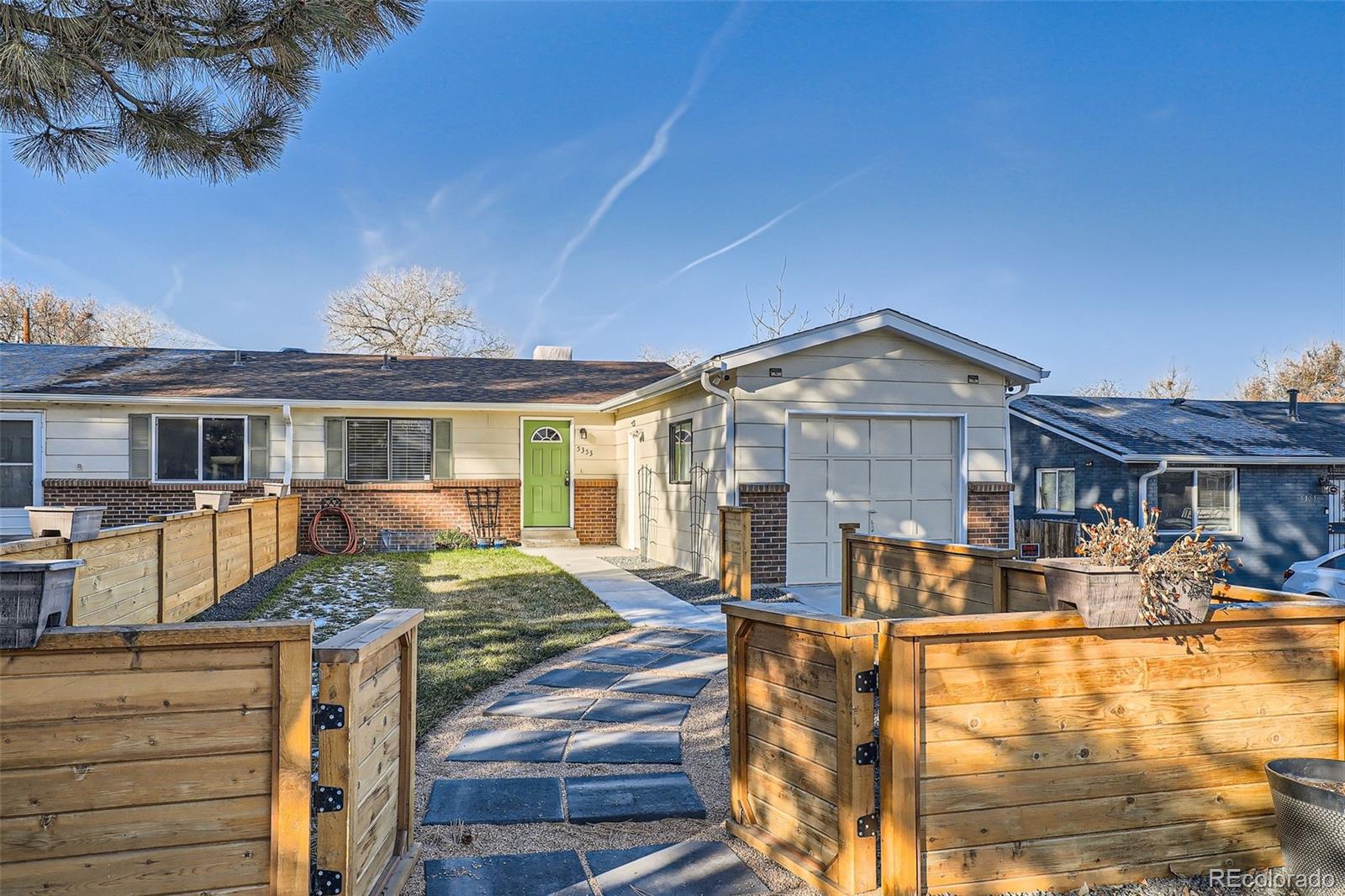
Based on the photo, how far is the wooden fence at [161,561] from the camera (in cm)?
551

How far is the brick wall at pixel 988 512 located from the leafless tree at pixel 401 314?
24706 millimetres

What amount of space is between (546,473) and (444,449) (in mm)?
1910

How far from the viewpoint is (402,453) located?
14.8m

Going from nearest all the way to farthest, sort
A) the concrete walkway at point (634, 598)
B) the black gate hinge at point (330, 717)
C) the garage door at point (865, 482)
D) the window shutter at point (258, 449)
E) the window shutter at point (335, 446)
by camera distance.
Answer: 1. the black gate hinge at point (330, 717)
2. the concrete walkway at point (634, 598)
3. the garage door at point (865, 482)
4. the window shutter at point (258, 449)
5. the window shutter at point (335, 446)

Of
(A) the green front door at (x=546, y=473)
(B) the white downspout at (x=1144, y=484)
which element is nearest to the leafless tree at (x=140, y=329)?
(A) the green front door at (x=546, y=473)

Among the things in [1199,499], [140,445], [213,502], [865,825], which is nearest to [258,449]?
[140,445]

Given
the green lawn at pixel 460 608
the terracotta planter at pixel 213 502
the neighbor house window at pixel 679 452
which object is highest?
the neighbor house window at pixel 679 452

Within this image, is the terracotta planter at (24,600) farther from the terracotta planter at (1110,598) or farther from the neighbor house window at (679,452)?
the neighbor house window at (679,452)

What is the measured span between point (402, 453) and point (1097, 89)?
14.1m

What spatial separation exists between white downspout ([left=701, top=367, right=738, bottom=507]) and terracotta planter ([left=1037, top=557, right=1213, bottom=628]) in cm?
695

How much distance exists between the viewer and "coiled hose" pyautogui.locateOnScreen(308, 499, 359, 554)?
1387cm

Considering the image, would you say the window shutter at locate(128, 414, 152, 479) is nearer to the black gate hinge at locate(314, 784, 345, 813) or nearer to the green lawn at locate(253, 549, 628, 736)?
the green lawn at locate(253, 549, 628, 736)

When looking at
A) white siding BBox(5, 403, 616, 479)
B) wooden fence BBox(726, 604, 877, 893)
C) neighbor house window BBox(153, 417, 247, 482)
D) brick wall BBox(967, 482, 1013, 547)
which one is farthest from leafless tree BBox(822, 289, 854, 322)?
wooden fence BBox(726, 604, 877, 893)

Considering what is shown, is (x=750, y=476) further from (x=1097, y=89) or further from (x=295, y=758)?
(x=1097, y=89)
